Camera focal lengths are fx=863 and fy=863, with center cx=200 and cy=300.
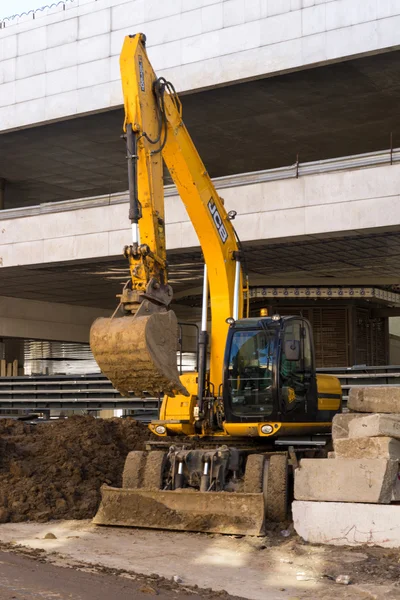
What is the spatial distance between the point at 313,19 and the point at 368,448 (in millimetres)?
14641

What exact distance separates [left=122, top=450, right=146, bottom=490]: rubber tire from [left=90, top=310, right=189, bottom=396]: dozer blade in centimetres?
203

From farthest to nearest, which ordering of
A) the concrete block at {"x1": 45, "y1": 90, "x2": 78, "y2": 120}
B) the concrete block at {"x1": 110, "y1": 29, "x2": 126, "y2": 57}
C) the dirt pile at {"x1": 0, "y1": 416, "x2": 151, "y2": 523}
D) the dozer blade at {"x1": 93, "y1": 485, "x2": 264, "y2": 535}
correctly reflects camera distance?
the concrete block at {"x1": 45, "y1": 90, "x2": 78, "y2": 120} → the concrete block at {"x1": 110, "y1": 29, "x2": 126, "y2": 57} → the dirt pile at {"x1": 0, "y1": 416, "x2": 151, "y2": 523} → the dozer blade at {"x1": 93, "y1": 485, "x2": 264, "y2": 535}

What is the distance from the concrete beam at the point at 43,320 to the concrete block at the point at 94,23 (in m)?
10.9

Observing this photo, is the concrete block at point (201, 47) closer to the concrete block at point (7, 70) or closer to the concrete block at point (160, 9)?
the concrete block at point (160, 9)

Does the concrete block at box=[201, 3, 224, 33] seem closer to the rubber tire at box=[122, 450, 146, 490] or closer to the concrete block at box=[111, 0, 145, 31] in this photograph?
the concrete block at box=[111, 0, 145, 31]

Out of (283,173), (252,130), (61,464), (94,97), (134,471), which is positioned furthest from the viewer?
(252,130)

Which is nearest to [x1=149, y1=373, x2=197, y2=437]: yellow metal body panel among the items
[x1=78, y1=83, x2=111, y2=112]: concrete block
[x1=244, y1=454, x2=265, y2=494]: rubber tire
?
[x1=244, y1=454, x2=265, y2=494]: rubber tire

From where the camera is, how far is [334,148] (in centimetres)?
2839

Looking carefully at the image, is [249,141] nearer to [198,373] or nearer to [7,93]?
[7,93]

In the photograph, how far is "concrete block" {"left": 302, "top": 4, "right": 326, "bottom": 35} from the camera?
21.7m

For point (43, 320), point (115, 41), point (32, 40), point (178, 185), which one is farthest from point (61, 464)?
point (43, 320)

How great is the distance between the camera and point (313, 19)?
21.8 m

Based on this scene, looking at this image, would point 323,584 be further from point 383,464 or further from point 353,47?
point 353,47

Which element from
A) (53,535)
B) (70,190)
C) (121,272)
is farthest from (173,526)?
(70,190)
